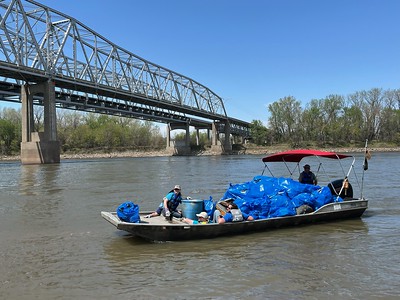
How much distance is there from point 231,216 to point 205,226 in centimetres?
95

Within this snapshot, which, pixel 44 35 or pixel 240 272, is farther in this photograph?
A: pixel 44 35

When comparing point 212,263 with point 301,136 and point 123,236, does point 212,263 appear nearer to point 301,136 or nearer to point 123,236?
point 123,236

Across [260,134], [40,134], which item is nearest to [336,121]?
[260,134]

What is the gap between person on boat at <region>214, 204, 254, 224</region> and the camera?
38.4 ft

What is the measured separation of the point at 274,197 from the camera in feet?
44.0

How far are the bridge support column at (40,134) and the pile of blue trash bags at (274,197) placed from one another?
56.6m

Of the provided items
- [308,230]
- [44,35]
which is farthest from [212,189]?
[44,35]

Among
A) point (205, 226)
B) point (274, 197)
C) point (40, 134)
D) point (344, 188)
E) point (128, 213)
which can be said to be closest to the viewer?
point (128, 213)

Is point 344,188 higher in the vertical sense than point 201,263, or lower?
higher

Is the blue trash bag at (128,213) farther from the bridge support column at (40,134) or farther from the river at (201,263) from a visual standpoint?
the bridge support column at (40,134)

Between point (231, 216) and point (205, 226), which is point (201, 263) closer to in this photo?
point (205, 226)

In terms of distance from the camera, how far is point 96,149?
142 meters

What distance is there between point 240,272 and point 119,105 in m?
95.1

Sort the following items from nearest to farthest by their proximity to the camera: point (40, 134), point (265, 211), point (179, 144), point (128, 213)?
point (128, 213)
point (265, 211)
point (40, 134)
point (179, 144)
